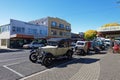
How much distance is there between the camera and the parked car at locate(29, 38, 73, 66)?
12099 millimetres

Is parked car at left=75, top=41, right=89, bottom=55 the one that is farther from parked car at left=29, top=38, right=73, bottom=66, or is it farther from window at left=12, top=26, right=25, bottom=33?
window at left=12, top=26, right=25, bottom=33

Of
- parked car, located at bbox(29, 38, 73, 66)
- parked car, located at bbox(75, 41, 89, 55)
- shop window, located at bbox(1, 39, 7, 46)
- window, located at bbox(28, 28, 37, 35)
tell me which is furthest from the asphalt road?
window, located at bbox(28, 28, 37, 35)

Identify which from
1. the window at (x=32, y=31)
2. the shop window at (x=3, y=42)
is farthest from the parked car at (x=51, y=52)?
the window at (x=32, y=31)

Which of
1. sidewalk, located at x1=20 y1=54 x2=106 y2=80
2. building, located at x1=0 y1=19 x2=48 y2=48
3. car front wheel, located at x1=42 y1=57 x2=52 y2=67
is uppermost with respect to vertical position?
building, located at x1=0 y1=19 x2=48 y2=48

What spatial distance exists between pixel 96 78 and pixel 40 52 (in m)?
5.90

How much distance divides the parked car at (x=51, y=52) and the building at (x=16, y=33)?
2333cm

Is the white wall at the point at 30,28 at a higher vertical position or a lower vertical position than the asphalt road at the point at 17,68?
higher

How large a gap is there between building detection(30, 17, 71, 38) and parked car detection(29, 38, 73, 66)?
35.3 metres

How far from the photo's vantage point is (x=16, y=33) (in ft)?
132

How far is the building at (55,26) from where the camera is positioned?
5178cm

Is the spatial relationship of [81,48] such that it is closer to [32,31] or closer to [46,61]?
[46,61]

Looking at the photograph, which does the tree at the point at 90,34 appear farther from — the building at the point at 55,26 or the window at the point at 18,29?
the window at the point at 18,29

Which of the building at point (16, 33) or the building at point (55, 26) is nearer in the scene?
the building at point (16, 33)

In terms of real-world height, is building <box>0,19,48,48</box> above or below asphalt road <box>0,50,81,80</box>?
above
